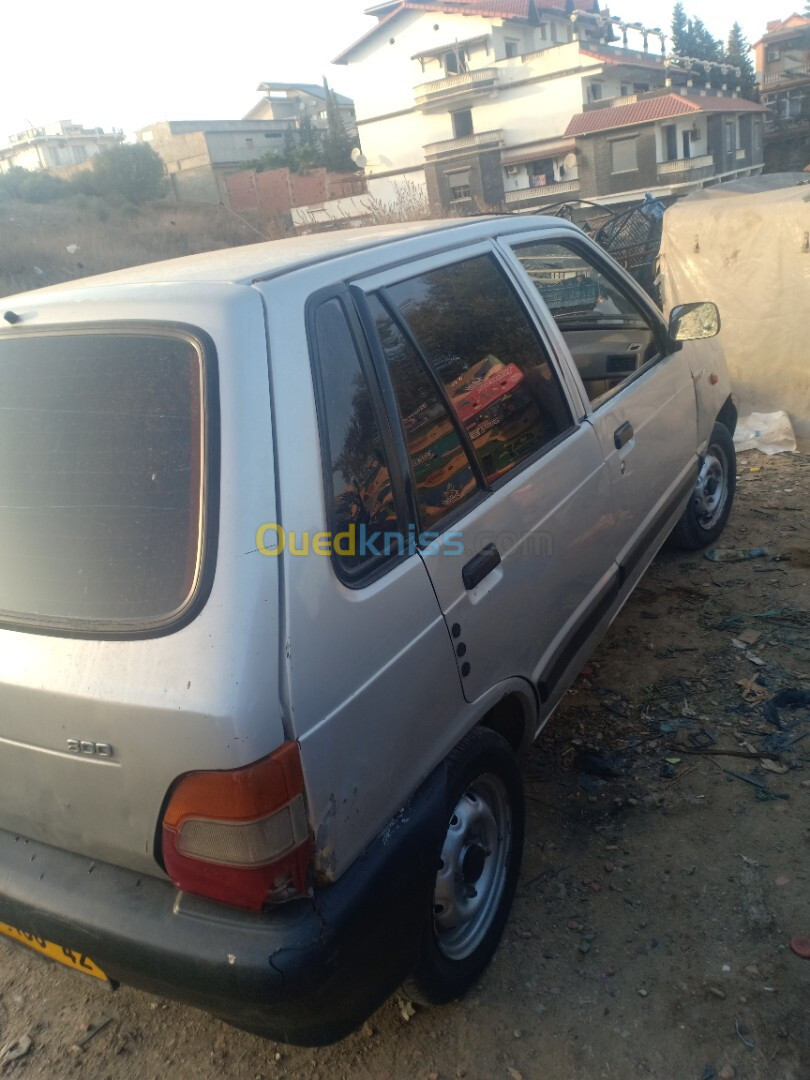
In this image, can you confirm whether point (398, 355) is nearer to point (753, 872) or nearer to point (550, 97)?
point (753, 872)

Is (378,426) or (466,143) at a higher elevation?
(466,143)

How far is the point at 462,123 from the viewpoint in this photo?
4400cm

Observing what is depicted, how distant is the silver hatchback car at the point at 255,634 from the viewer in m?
1.48

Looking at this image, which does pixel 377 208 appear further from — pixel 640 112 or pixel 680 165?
pixel 680 165

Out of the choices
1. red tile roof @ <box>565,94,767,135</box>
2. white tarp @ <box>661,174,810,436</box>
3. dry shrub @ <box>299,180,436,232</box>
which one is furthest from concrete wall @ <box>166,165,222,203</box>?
white tarp @ <box>661,174,810,436</box>

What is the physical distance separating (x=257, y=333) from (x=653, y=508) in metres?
2.28

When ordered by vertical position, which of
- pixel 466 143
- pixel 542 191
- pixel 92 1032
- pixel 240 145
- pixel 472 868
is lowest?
pixel 92 1032

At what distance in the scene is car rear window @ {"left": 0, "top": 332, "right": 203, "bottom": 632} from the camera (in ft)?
5.08

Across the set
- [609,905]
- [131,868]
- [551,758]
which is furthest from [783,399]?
[131,868]

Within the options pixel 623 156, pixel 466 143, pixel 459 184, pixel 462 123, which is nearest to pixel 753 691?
pixel 623 156

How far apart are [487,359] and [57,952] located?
1.88m

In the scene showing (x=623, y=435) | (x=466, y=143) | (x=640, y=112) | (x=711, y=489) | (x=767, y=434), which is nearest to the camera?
(x=623, y=435)

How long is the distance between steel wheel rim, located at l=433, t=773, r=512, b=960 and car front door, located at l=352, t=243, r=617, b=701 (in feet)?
1.13

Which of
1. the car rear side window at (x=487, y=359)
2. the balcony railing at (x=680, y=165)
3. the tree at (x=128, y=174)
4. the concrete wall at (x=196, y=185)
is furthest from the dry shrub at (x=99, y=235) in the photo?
the car rear side window at (x=487, y=359)
